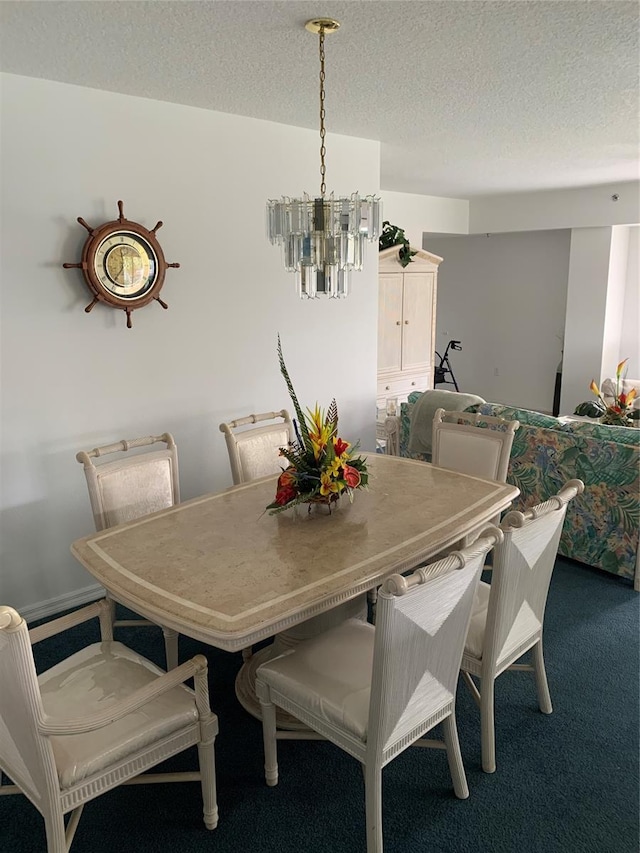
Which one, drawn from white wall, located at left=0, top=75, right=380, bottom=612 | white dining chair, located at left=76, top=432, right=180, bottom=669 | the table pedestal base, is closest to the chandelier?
white dining chair, located at left=76, top=432, right=180, bottom=669

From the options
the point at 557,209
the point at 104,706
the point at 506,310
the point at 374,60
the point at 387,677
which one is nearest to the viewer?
the point at 387,677

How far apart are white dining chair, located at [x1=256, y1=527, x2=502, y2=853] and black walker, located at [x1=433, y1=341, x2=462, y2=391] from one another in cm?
669

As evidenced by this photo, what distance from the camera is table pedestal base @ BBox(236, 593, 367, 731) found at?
8.11ft

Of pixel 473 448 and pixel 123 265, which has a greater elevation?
pixel 123 265

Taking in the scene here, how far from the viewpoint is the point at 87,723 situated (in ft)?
5.15

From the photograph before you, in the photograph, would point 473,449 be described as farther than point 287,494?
Yes

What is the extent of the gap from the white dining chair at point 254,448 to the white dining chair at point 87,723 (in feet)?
3.81

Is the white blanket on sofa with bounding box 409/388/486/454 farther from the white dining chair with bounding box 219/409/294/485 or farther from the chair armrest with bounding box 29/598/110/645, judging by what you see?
the chair armrest with bounding box 29/598/110/645

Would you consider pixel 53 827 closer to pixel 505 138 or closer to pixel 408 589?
pixel 408 589

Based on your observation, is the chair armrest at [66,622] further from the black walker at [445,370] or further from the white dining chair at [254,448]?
the black walker at [445,370]

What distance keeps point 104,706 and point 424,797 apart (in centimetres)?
109

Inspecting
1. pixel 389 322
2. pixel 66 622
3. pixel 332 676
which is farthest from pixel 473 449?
pixel 389 322

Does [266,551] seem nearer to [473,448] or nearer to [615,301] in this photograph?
[473,448]

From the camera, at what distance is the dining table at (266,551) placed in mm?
1851
